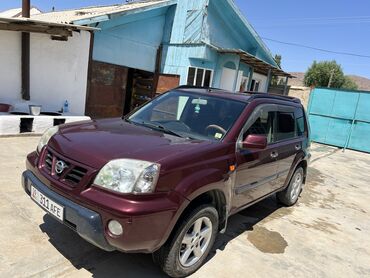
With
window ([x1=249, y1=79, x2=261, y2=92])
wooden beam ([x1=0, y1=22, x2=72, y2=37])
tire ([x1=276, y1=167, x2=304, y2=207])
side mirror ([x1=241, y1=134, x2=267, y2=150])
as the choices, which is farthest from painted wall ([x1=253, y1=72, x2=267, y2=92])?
side mirror ([x1=241, y1=134, x2=267, y2=150])

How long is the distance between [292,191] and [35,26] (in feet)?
22.3

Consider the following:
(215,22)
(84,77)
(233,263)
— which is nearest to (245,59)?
(215,22)

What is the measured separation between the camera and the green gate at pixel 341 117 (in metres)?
14.3

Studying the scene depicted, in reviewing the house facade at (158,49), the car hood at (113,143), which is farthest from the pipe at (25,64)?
the car hood at (113,143)

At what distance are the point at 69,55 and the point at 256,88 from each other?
10.8m

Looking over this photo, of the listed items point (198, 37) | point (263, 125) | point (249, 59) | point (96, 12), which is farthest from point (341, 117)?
point (263, 125)

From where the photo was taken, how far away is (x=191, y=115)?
3.92m

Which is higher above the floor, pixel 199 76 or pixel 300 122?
pixel 199 76

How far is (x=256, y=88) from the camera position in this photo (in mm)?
17703

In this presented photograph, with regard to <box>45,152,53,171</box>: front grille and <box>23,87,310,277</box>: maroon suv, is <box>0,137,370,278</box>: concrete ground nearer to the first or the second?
<box>23,87,310,277</box>: maroon suv

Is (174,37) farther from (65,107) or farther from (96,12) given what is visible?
(65,107)

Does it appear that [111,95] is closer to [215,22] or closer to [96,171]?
[215,22]

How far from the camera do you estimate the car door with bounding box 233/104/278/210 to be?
3635mm

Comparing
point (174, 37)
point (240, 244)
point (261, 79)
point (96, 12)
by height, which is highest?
point (96, 12)
